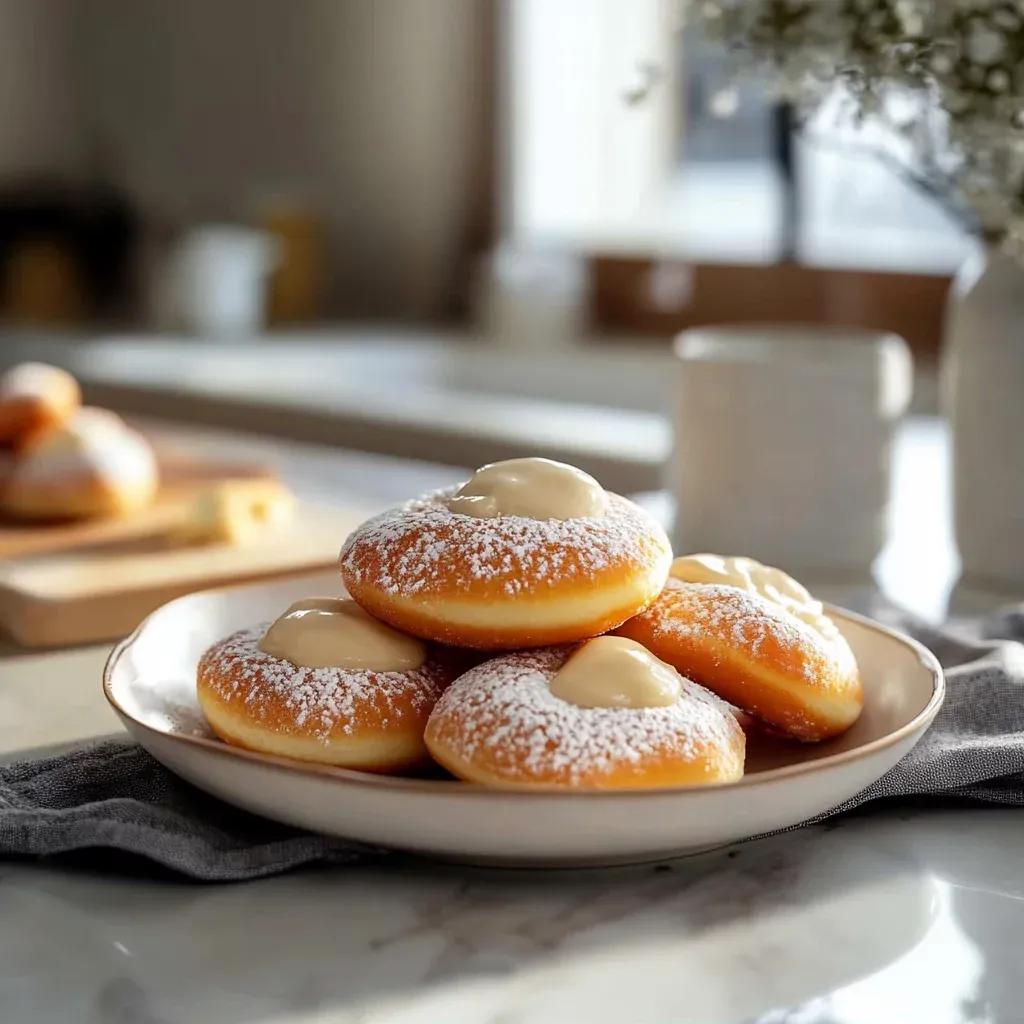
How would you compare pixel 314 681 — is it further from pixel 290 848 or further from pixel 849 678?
pixel 849 678

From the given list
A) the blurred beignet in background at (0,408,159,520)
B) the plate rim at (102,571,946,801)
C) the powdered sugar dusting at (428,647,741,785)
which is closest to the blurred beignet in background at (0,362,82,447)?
the blurred beignet in background at (0,408,159,520)

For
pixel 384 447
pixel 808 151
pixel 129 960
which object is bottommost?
pixel 384 447

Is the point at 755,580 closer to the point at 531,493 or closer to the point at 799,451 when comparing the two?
the point at 531,493

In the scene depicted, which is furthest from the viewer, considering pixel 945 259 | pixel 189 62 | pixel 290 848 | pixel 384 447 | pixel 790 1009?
pixel 189 62

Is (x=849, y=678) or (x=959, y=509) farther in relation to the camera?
(x=959, y=509)

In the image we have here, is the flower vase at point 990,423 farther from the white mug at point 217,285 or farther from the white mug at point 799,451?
the white mug at point 217,285

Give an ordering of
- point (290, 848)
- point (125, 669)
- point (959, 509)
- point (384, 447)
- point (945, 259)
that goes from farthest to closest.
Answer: point (945, 259) < point (384, 447) < point (959, 509) < point (125, 669) < point (290, 848)

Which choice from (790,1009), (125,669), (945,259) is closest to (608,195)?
(945,259)
